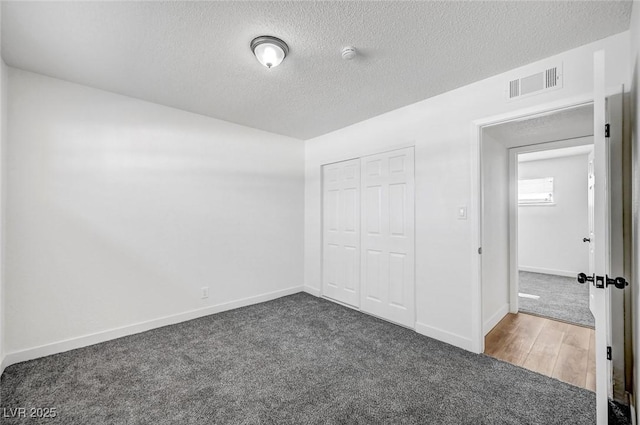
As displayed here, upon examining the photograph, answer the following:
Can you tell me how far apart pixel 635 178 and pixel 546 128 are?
114cm

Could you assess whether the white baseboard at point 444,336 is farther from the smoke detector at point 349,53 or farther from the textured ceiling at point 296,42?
the smoke detector at point 349,53

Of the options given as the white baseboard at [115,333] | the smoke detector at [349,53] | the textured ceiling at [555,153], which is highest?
the smoke detector at [349,53]

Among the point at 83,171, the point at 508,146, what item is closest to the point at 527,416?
the point at 508,146

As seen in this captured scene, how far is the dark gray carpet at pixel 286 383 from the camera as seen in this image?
175 centimetres

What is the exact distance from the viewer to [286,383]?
2074 millimetres

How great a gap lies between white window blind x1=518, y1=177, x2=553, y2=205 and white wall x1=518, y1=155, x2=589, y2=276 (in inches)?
3.8

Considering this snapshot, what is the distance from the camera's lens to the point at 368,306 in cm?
356

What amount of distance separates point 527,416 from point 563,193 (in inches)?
220

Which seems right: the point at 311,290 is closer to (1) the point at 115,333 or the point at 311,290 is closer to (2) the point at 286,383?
(2) the point at 286,383

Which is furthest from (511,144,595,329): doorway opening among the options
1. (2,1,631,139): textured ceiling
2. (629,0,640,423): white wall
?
(2,1,631,139): textured ceiling

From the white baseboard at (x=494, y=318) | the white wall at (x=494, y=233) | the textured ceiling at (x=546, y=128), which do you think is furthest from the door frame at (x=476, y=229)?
the white baseboard at (x=494, y=318)

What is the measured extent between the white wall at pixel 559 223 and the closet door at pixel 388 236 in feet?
14.9

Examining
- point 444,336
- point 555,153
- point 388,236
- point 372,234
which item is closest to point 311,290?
point 372,234

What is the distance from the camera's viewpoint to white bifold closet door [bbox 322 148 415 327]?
3.17m
